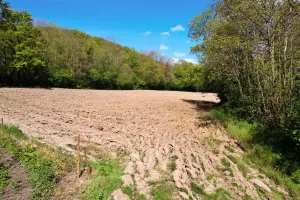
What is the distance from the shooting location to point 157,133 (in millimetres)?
11344

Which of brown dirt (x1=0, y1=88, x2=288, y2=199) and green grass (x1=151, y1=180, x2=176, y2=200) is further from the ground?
brown dirt (x1=0, y1=88, x2=288, y2=199)

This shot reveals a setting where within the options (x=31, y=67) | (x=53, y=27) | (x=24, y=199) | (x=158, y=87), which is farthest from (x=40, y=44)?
(x=158, y=87)

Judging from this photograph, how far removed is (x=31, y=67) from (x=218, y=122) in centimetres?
2950

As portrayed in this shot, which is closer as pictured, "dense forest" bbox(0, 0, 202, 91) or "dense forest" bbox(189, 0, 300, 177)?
"dense forest" bbox(189, 0, 300, 177)

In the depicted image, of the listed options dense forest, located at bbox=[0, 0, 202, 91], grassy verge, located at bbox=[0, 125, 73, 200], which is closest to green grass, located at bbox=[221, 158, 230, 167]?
grassy verge, located at bbox=[0, 125, 73, 200]

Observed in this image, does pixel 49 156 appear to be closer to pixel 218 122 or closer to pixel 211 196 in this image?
pixel 211 196

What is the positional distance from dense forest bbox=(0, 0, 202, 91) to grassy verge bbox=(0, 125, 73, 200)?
1507 centimetres

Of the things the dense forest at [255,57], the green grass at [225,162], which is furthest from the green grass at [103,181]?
the dense forest at [255,57]

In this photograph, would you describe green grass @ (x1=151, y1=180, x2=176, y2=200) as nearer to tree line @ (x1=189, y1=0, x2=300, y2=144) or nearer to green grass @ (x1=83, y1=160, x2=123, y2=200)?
green grass @ (x1=83, y1=160, x2=123, y2=200)

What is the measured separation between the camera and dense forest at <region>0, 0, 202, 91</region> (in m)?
31.2

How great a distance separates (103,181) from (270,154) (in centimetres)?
620

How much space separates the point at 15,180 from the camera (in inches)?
230

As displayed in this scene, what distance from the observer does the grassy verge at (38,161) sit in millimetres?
5732

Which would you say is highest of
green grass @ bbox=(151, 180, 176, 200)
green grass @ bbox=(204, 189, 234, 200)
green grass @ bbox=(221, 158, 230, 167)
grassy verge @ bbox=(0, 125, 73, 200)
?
grassy verge @ bbox=(0, 125, 73, 200)
